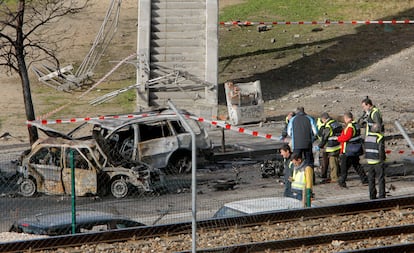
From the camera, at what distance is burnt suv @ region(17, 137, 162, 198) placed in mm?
18312

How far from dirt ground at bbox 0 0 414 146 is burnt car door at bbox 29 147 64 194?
5.93 meters

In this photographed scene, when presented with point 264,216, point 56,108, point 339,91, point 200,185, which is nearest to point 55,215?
point 264,216

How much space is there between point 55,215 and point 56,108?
1314 cm

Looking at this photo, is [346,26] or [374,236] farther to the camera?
[346,26]

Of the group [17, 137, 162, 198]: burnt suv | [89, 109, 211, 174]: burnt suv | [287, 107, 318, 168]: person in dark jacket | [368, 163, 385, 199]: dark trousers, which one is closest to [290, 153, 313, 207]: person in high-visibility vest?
[368, 163, 385, 199]: dark trousers

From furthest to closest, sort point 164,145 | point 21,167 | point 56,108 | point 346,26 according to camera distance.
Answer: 1. point 346,26
2. point 56,108
3. point 164,145
4. point 21,167

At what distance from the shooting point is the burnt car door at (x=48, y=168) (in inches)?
725

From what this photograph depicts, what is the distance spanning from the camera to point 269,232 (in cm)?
1511

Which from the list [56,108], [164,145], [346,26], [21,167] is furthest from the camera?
[346,26]

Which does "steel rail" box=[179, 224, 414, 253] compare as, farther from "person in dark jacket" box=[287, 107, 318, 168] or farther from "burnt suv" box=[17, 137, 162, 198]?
"burnt suv" box=[17, 137, 162, 198]

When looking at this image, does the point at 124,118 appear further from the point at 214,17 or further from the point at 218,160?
the point at 214,17

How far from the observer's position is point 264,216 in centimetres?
1536

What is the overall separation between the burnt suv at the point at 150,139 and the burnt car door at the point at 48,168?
1.09m

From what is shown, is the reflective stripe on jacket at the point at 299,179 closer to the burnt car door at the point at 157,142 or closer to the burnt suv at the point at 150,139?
the burnt suv at the point at 150,139
